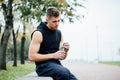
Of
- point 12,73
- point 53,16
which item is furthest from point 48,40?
point 12,73

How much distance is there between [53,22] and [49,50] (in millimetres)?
476

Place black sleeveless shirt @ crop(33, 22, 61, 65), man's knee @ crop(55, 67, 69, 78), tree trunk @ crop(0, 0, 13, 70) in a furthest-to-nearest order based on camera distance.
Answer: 1. tree trunk @ crop(0, 0, 13, 70)
2. black sleeveless shirt @ crop(33, 22, 61, 65)
3. man's knee @ crop(55, 67, 69, 78)

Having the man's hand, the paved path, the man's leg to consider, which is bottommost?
the paved path

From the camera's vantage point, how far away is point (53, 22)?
5086mm

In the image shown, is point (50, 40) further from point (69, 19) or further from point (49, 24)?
point (69, 19)

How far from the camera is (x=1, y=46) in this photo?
90.3 ft

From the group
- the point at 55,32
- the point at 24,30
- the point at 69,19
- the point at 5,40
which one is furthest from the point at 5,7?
the point at 55,32

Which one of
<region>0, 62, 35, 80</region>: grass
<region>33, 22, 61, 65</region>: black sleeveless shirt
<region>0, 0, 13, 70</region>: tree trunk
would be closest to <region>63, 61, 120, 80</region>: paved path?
<region>0, 62, 35, 80</region>: grass

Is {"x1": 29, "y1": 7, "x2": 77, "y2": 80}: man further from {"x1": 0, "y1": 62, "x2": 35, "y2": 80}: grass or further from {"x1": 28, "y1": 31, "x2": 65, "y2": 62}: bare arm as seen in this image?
{"x1": 0, "y1": 62, "x2": 35, "y2": 80}: grass

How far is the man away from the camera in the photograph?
5027 millimetres

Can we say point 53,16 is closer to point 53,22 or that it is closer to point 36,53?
point 53,22

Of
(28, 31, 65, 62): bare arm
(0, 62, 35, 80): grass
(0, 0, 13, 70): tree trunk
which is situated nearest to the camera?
(28, 31, 65, 62): bare arm

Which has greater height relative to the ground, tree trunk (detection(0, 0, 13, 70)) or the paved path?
tree trunk (detection(0, 0, 13, 70))

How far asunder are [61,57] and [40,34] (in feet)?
1.50
